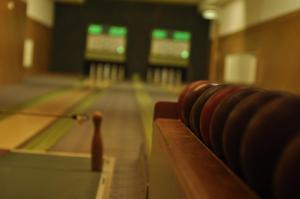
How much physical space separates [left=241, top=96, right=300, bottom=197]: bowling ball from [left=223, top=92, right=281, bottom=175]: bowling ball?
66 mm

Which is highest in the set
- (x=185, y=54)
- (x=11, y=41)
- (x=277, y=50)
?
(x=185, y=54)

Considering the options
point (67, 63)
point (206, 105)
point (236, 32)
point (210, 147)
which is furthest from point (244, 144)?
point (67, 63)

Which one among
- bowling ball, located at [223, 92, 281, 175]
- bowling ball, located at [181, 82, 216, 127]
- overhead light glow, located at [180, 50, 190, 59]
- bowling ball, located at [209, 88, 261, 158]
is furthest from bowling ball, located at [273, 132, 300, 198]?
overhead light glow, located at [180, 50, 190, 59]

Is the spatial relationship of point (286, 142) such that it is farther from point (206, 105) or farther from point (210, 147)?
point (206, 105)

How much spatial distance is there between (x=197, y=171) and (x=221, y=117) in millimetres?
A: 228

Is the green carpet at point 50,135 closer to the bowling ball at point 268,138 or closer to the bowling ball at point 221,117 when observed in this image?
the bowling ball at point 221,117

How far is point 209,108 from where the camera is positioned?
1.49m

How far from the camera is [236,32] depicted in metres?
12.2

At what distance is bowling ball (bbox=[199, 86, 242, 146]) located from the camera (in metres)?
1.45

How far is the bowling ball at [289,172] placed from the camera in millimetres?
774

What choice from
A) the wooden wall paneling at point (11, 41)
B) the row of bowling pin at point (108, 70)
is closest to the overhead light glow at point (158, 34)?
the row of bowling pin at point (108, 70)

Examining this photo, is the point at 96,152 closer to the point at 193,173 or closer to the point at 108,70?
the point at 193,173

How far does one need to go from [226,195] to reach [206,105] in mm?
632

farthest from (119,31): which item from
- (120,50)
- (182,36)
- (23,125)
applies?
(23,125)
